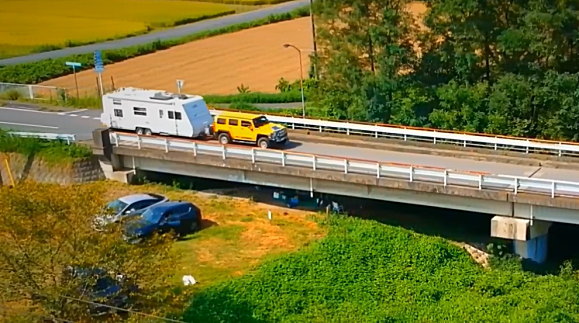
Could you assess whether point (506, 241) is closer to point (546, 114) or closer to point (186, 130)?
point (546, 114)

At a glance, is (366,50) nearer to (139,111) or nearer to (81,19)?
(139,111)

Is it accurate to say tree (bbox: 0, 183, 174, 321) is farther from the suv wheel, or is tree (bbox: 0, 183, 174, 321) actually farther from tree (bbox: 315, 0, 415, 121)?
tree (bbox: 315, 0, 415, 121)

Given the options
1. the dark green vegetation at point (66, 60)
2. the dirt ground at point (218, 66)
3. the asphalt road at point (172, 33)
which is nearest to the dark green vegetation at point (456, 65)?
the dirt ground at point (218, 66)

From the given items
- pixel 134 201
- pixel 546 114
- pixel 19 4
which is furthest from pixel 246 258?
pixel 19 4

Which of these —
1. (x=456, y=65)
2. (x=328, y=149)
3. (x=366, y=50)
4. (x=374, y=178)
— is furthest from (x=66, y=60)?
(x=374, y=178)

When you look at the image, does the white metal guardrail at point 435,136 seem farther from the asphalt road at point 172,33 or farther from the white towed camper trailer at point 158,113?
the asphalt road at point 172,33

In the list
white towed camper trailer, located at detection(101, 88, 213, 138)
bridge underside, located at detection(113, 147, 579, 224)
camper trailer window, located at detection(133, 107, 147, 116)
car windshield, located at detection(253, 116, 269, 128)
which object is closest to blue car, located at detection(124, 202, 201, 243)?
bridge underside, located at detection(113, 147, 579, 224)

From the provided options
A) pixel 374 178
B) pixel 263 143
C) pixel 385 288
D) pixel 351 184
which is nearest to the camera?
pixel 385 288
